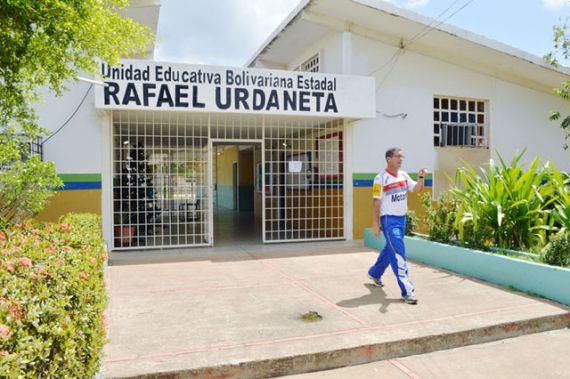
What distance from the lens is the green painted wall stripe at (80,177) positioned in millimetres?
7836

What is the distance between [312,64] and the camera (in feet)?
37.3

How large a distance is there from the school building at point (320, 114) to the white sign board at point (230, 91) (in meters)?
0.02

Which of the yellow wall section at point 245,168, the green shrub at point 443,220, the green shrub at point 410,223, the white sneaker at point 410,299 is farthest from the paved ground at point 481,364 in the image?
the yellow wall section at point 245,168

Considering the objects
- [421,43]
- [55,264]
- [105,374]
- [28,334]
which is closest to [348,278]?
[105,374]

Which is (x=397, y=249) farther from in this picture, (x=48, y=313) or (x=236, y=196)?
(x=236, y=196)

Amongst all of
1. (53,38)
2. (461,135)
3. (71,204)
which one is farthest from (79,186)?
(461,135)

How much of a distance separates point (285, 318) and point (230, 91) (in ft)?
15.8

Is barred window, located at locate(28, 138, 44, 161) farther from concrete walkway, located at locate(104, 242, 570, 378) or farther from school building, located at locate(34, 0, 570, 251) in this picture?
concrete walkway, located at locate(104, 242, 570, 378)

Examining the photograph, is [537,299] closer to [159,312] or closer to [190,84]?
[159,312]

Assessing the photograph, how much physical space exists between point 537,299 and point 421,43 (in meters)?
6.99

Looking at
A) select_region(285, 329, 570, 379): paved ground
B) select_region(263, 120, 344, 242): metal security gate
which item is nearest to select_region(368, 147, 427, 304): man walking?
select_region(285, 329, 570, 379): paved ground

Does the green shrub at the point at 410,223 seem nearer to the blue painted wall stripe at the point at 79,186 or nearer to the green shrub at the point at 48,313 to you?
the blue painted wall stripe at the point at 79,186

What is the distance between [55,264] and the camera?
8.83 feet

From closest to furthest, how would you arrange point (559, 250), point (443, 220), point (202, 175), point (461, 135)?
point (559, 250), point (443, 220), point (202, 175), point (461, 135)
